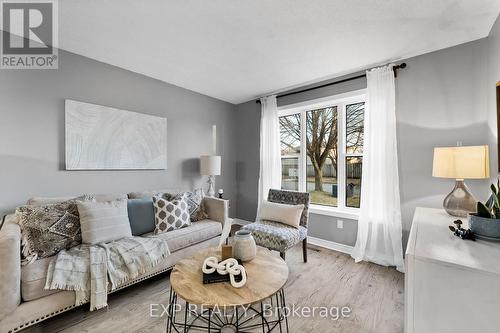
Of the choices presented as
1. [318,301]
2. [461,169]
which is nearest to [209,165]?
[318,301]

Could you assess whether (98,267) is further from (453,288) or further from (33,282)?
(453,288)

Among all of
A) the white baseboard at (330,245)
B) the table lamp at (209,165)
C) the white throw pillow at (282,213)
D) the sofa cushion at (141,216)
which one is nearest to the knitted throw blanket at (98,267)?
the sofa cushion at (141,216)

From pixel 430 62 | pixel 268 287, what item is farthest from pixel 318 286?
pixel 430 62

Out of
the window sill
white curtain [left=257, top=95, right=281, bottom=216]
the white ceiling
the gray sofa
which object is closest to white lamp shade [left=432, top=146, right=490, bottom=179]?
the white ceiling

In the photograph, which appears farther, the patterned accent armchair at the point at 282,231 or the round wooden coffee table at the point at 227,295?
the patterned accent armchair at the point at 282,231

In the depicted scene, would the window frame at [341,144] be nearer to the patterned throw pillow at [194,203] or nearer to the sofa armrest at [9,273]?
the patterned throw pillow at [194,203]

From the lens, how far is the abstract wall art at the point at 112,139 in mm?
2414

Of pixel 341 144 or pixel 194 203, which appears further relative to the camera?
pixel 341 144

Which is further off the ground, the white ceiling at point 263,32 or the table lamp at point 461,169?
the white ceiling at point 263,32

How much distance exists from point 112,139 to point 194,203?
1.30m

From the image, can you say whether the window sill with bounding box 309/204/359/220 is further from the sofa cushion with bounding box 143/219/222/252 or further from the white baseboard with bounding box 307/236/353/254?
the sofa cushion with bounding box 143/219/222/252

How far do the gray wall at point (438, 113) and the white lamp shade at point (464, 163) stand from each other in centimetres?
42

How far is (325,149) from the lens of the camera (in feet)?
11.1

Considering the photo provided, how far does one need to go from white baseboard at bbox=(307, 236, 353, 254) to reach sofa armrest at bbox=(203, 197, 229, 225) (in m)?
1.42
